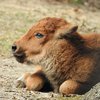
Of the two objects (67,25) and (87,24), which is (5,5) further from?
(67,25)

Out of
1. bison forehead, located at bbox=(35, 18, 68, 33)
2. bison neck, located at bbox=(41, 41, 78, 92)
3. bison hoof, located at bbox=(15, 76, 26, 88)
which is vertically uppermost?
bison forehead, located at bbox=(35, 18, 68, 33)

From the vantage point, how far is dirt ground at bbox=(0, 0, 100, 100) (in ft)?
31.0

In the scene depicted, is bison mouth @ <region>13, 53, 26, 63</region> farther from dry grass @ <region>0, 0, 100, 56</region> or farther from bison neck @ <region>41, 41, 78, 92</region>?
dry grass @ <region>0, 0, 100, 56</region>

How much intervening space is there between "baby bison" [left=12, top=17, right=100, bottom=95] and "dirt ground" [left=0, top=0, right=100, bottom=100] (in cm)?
28

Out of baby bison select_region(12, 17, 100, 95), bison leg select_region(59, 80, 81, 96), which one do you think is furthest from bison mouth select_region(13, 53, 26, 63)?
bison leg select_region(59, 80, 81, 96)

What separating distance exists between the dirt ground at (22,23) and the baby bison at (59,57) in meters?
0.28

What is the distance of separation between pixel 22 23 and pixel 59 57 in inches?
282

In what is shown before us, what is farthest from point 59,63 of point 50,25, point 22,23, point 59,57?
point 22,23

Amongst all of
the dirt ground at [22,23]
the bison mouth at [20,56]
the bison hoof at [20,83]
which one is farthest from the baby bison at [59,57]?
the dirt ground at [22,23]

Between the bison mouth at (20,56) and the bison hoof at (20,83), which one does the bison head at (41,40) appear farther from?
the bison hoof at (20,83)

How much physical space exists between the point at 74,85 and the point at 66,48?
63cm

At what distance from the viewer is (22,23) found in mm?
16594

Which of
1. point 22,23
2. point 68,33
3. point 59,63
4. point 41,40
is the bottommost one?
point 22,23

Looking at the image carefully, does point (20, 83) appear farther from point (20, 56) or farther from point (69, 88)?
point (69, 88)
